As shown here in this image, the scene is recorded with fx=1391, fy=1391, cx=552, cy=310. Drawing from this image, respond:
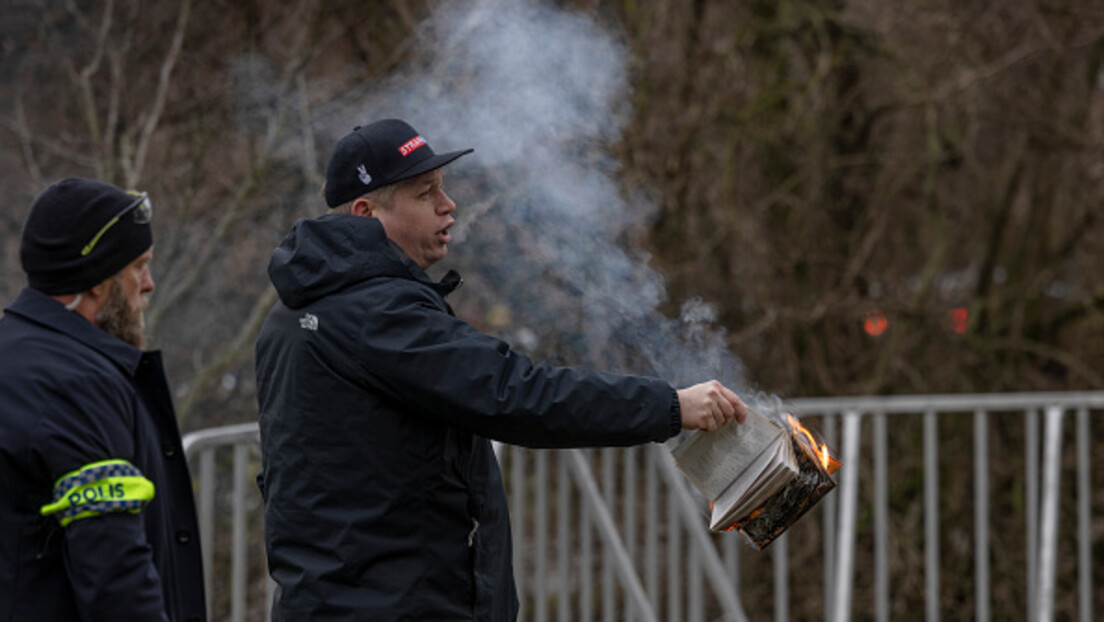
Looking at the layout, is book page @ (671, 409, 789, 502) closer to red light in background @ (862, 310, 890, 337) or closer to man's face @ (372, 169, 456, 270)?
man's face @ (372, 169, 456, 270)

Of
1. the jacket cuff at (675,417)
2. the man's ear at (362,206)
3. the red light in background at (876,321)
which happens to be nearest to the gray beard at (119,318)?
the man's ear at (362,206)

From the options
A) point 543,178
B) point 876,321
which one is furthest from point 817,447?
point 876,321

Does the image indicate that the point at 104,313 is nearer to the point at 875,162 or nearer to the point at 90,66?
the point at 90,66

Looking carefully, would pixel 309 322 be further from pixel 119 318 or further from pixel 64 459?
pixel 64 459

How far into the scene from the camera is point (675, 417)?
9.74 ft

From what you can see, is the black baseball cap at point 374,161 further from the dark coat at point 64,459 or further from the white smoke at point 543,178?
the white smoke at point 543,178

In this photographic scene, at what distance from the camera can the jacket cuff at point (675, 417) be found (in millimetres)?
2963

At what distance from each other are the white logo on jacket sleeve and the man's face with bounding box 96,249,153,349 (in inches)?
15.1

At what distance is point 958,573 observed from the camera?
8719 mm

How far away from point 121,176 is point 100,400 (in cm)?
394

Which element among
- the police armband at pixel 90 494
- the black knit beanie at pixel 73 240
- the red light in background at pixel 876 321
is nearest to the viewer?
the police armband at pixel 90 494

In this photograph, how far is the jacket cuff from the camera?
2.96m

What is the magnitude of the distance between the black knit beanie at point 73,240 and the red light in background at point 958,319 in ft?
25.5

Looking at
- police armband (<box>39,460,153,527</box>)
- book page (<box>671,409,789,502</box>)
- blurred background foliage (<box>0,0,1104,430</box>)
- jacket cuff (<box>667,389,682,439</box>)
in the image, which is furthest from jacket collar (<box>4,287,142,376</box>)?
blurred background foliage (<box>0,0,1104,430</box>)
